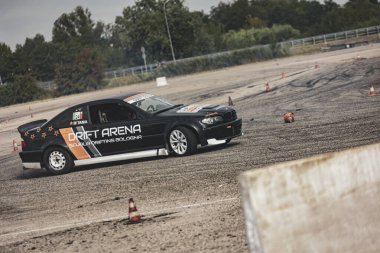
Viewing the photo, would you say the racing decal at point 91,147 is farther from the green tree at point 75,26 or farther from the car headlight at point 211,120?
the green tree at point 75,26

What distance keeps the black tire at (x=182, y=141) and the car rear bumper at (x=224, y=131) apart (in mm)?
296

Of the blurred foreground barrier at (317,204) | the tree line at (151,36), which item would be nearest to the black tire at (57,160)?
the blurred foreground barrier at (317,204)

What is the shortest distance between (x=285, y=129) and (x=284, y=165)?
10.7 m

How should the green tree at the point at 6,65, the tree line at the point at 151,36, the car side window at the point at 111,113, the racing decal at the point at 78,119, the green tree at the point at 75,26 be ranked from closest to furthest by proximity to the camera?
the car side window at the point at 111,113 → the racing decal at the point at 78,119 → the tree line at the point at 151,36 → the green tree at the point at 6,65 → the green tree at the point at 75,26

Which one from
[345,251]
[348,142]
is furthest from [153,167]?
[345,251]

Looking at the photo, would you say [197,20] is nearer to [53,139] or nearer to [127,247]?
[53,139]

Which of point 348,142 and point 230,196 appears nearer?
point 230,196

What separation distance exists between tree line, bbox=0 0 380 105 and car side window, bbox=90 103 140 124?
46397 mm

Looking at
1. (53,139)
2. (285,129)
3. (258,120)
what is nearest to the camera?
(53,139)

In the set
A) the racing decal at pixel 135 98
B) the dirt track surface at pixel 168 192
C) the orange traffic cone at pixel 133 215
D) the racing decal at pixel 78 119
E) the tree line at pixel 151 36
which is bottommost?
the dirt track surface at pixel 168 192

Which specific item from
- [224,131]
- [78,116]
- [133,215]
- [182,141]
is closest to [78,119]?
[78,116]

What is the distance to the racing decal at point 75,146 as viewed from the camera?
1352cm

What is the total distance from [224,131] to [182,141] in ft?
2.79

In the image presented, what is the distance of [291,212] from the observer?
452cm
